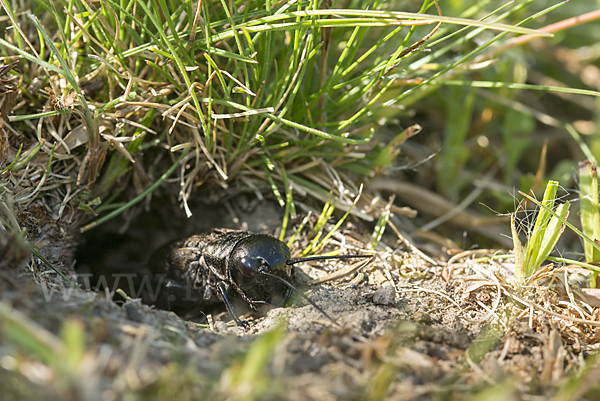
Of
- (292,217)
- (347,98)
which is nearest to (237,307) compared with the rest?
(292,217)

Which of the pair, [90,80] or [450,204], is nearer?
[90,80]

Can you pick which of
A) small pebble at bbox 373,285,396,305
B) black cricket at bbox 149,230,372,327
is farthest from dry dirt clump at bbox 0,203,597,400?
black cricket at bbox 149,230,372,327

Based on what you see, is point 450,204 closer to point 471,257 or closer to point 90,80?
point 471,257

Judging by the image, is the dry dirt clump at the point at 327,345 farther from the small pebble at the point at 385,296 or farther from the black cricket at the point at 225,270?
the black cricket at the point at 225,270

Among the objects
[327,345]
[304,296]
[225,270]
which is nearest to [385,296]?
[304,296]

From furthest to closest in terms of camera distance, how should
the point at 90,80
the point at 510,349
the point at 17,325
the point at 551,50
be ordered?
the point at 551,50 → the point at 90,80 → the point at 510,349 → the point at 17,325

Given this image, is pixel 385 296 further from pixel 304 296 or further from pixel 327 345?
pixel 327 345

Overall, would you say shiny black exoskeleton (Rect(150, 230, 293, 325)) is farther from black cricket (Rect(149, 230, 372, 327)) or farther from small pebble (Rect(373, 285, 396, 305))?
small pebble (Rect(373, 285, 396, 305))

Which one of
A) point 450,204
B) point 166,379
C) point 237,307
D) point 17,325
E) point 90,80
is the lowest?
point 237,307

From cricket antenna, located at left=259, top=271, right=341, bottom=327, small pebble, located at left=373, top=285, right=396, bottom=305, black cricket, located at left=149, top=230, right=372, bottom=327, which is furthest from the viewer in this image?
black cricket, located at left=149, top=230, right=372, bottom=327
